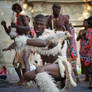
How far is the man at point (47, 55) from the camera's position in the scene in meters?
4.15

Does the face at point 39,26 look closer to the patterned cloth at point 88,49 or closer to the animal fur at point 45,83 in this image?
the animal fur at point 45,83

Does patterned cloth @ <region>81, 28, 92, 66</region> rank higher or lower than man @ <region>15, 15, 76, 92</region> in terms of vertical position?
lower

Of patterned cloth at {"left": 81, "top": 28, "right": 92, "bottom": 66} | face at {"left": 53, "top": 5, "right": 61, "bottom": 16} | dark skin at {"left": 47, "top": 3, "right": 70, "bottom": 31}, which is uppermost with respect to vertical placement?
face at {"left": 53, "top": 5, "right": 61, "bottom": 16}

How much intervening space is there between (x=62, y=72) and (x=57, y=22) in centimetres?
344

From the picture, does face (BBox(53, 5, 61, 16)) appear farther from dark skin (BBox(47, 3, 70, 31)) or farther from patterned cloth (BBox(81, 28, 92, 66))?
patterned cloth (BBox(81, 28, 92, 66))

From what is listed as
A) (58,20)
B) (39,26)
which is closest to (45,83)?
(39,26)

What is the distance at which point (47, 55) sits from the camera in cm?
455

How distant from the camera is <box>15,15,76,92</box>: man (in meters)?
4.15

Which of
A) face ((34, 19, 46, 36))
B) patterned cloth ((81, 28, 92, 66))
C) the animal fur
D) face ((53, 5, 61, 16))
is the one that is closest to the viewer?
the animal fur

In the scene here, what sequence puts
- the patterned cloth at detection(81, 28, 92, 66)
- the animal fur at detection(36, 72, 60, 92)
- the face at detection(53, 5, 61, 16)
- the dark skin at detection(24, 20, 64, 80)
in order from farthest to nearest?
the patterned cloth at detection(81, 28, 92, 66)
the face at detection(53, 5, 61, 16)
the dark skin at detection(24, 20, 64, 80)
the animal fur at detection(36, 72, 60, 92)

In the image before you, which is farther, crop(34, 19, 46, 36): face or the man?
crop(34, 19, 46, 36): face

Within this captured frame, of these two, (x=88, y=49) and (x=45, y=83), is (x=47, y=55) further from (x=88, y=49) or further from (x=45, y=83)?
(x=88, y=49)

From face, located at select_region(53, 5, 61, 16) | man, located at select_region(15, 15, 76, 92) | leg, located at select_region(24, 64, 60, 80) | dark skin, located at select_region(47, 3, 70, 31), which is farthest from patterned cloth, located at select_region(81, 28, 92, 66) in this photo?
leg, located at select_region(24, 64, 60, 80)

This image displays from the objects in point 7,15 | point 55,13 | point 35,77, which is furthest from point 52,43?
point 7,15
